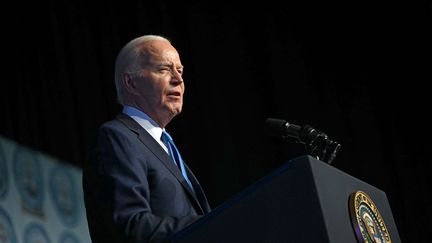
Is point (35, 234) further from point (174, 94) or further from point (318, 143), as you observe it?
point (318, 143)

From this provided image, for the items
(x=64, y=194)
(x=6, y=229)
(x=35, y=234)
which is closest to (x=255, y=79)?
(x=64, y=194)

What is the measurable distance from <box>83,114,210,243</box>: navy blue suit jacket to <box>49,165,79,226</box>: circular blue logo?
1.59 metres

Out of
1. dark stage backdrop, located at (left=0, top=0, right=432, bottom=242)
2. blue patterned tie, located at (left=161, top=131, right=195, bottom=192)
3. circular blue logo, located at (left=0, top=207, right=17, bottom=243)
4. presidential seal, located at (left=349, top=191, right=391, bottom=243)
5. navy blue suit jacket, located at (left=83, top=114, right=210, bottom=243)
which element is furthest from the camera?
dark stage backdrop, located at (left=0, top=0, right=432, bottom=242)

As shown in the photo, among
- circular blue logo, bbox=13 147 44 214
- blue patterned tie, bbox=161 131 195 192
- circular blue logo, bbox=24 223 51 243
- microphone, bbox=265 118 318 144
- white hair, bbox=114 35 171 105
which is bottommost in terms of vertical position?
circular blue logo, bbox=24 223 51 243

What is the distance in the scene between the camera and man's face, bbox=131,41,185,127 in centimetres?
194

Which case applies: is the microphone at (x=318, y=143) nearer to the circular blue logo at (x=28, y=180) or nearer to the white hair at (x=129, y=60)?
the white hair at (x=129, y=60)

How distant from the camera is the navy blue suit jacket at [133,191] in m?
1.46

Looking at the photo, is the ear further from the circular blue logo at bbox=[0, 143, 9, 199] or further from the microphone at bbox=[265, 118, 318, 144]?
the circular blue logo at bbox=[0, 143, 9, 199]

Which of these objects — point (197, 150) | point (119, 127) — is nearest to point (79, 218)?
point (197, 150)

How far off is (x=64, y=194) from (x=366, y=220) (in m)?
2.17

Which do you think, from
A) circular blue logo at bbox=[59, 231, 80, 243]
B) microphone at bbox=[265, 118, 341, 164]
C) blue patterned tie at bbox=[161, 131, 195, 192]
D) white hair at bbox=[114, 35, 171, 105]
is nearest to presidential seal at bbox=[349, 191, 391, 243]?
microphone at bbox=[265, 118, 341, 164]

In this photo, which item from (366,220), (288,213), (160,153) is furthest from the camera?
(160,153)

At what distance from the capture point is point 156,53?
6.57ft

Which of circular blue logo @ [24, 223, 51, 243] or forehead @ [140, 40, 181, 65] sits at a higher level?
forehead @ [140, 40, 181, 65]
